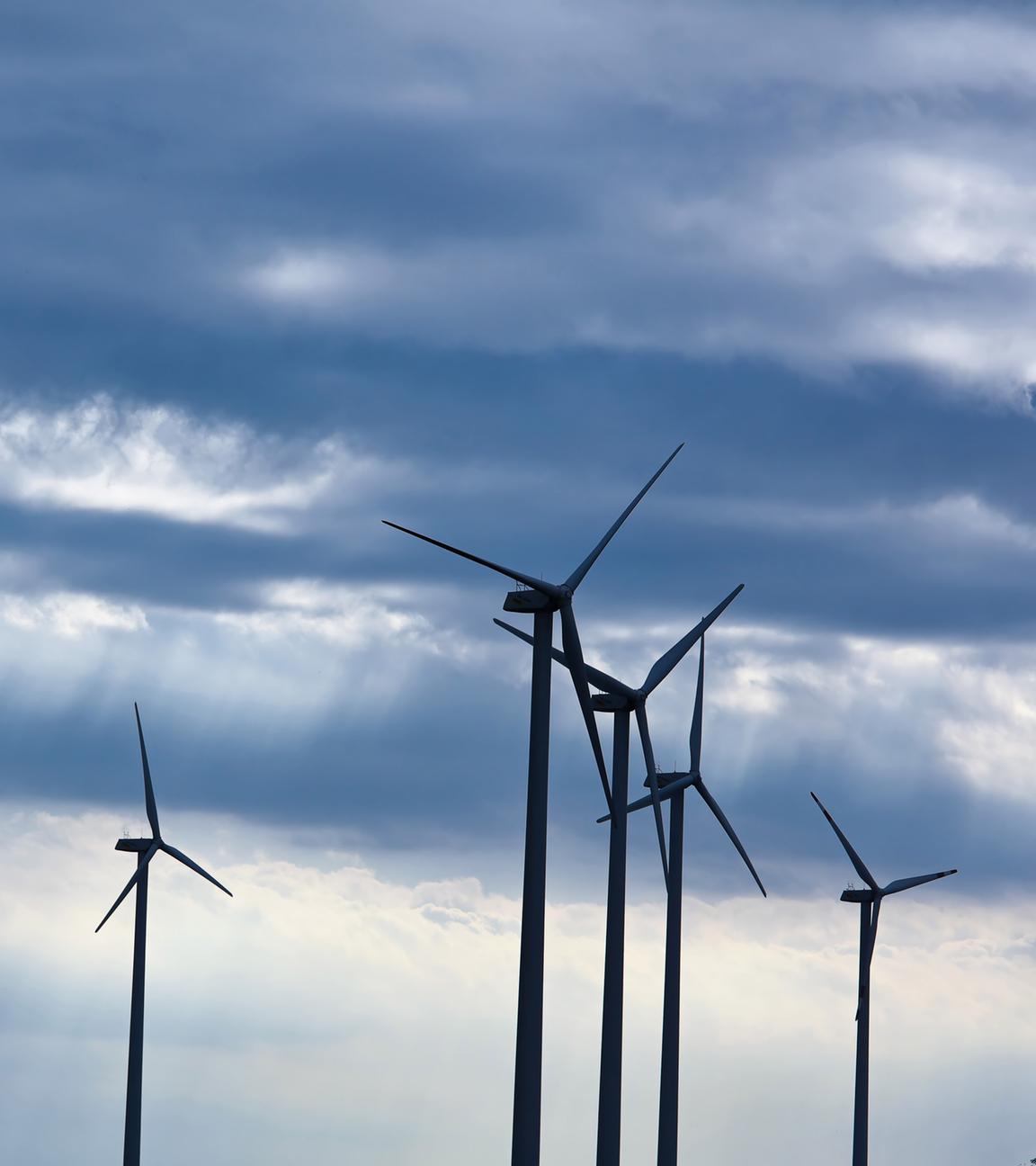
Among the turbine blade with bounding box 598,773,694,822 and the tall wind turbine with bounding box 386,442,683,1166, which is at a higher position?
the turbine blade with bounding box 598,773,694,822

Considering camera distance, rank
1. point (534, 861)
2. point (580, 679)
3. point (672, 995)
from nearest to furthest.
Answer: point (534, 861) → point (580, 679) → point (672, 995)

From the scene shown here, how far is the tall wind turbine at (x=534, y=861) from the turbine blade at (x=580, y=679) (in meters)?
0.07

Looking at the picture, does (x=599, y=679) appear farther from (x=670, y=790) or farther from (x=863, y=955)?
(x=863, y=955)

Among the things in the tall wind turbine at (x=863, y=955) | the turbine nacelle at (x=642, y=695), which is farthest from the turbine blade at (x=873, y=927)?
the turbine nacelle at (x=642, y=695)

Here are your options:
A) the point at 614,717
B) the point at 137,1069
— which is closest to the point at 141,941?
the point at 137,1069

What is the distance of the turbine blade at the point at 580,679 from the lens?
241 ft

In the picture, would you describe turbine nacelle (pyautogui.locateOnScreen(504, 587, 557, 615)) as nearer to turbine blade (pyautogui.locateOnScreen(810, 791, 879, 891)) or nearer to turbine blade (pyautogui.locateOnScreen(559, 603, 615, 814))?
turbine blade (pyautogui.locateOnScreen(559, 603, 615, 814))

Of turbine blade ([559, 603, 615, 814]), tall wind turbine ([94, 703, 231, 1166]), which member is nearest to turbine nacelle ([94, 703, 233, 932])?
tall wind turbine ([94, 703, 231, 1166])

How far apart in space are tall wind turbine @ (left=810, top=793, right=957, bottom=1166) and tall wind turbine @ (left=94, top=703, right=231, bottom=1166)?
3573cm

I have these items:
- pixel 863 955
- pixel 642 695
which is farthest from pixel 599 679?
pixel 863 955

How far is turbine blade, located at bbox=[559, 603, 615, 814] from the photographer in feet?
241

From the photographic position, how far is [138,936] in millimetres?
115000

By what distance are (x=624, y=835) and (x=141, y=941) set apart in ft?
139

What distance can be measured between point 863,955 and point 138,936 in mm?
41621
